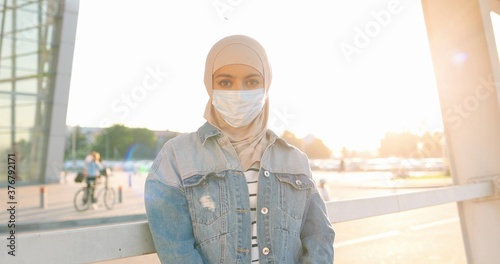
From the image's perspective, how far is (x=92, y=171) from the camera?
9.57m

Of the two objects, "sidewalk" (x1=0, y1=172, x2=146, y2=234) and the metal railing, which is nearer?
the metal railing

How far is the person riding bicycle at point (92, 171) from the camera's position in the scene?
9531 mm

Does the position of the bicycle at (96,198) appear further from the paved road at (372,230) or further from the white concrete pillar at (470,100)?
the white concrete pillar at (470,100)

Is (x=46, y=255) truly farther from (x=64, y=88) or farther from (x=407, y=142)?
(x=407, y=142)

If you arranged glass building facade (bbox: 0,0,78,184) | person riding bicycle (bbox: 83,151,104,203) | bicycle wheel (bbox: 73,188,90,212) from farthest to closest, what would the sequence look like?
glass building facade (bbox: 0,0,78,184), bicycle wheel (bbox: 73,188,90,212), person riding bicycle (bbox: 83,151,104,203)

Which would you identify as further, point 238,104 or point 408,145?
point 408,145

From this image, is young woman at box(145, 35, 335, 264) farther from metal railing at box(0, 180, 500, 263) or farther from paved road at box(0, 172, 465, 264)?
paved road at box(0, 172, 465, 264)

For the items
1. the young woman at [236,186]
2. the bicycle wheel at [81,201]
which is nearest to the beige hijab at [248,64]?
the young woman at [236,186]

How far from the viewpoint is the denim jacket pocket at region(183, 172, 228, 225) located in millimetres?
1088

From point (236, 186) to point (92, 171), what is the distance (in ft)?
30.4

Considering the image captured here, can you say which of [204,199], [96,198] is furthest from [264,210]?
[96,198]

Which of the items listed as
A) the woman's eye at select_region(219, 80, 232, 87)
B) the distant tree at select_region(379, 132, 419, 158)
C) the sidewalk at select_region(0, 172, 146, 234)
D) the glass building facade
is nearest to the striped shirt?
the woman's eye at select_region(219, 80, 232, 87)

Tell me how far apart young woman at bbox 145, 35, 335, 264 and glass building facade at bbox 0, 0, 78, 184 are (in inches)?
633

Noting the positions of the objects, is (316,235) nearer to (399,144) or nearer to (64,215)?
(64,215)
